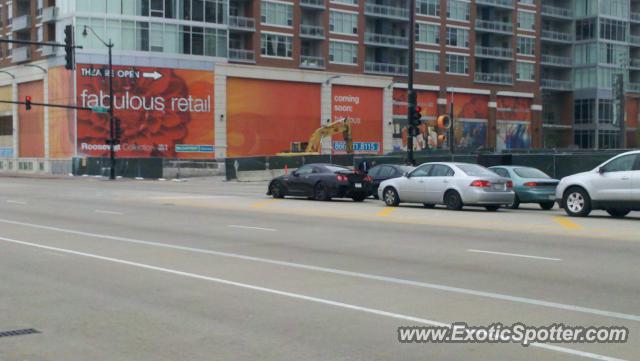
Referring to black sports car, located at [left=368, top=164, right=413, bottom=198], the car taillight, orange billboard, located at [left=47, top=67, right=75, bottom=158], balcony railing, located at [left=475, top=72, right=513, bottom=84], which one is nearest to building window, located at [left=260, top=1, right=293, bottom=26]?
orange billboard, located at [left=47, top=67, right=75, bottom=158]

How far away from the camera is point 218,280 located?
10.9 m

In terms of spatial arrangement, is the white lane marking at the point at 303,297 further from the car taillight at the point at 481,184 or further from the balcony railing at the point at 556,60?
the balcony railing at the point at 556,60

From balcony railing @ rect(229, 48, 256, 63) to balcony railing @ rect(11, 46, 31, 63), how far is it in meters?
17.8

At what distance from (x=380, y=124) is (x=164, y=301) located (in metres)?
72.0

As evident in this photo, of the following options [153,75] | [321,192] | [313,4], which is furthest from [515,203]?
[313,4]

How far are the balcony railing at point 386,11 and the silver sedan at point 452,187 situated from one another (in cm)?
5891

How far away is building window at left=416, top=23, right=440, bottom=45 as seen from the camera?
277 feet

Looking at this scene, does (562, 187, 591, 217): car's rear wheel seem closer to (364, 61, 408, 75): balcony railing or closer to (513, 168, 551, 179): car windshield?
(513, 168, 551, 179): car windshield

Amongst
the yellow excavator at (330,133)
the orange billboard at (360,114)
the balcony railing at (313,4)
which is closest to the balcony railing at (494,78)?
the orange billboard at (360,114)

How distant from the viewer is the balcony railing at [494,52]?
89.6m

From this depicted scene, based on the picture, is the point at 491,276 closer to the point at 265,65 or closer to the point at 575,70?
the point at 265,65

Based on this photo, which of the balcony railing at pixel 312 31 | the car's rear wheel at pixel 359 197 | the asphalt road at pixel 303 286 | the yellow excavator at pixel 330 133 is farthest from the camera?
the balcony railing at pixel 312 31

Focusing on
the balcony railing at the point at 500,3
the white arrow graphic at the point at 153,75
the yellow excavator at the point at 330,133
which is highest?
the balcony railing at the point at 500,3

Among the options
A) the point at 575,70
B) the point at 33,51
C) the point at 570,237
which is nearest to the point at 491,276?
the point at 570,237
